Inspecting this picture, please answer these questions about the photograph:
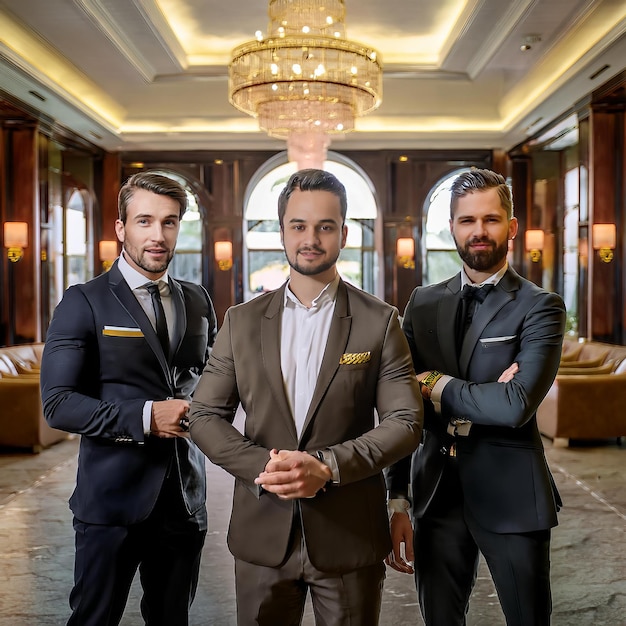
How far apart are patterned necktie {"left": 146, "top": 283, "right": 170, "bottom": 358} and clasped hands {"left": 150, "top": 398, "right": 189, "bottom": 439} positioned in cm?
25

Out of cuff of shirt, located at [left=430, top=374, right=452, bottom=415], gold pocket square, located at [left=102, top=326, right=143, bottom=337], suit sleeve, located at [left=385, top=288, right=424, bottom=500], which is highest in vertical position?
gold pocket square, located at [left=102, top=326, right=143, bottom=337]

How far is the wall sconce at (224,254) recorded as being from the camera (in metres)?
12.5

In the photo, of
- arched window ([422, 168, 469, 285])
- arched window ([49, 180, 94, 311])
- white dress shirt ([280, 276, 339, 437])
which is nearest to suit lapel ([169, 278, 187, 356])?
white dress shirt ([280, 276, 339, 437])

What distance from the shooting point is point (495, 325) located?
87.2 inches

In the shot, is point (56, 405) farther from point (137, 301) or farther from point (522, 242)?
point (522, 242)

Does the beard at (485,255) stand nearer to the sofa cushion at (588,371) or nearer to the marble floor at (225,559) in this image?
the marble floor at (225,559)

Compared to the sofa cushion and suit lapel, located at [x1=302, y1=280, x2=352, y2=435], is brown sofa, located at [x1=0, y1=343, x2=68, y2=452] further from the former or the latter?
suit lapel, located at [x1=302, y1=280, x2=352, y2=435]

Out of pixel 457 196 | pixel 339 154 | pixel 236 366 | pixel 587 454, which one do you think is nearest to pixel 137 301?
pixel 236 366

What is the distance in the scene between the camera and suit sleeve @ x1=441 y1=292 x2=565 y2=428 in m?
2.06

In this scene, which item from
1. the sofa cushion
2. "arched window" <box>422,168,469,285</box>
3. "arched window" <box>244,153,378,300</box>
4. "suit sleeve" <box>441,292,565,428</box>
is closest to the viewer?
"suit sleeve" <box>441,292,565,428</box>

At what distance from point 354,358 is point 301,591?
2.07 ft

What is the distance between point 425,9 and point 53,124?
17.2 ft

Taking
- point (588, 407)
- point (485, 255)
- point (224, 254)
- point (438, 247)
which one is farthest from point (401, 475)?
point (438, 247)

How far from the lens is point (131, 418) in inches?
82.9
